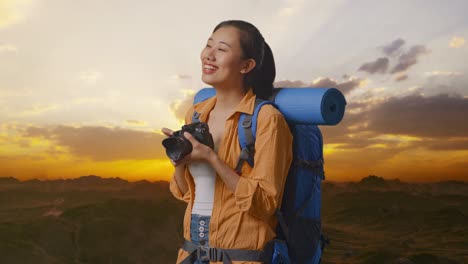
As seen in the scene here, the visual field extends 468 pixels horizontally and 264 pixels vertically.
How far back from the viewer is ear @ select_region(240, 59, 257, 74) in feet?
13.4

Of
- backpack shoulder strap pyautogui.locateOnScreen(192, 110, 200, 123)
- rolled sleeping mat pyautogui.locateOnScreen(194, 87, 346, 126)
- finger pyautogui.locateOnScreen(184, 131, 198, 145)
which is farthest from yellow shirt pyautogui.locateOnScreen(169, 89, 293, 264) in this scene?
backpack shoulder strap pyautogui.locateOnScreen(192, 110, 200, 123)

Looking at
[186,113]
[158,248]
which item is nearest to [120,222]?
[158,248]

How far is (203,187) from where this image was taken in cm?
397

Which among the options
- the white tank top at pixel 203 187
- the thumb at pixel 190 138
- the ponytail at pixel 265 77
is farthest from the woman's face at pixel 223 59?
the white tank top at pixel 203 187

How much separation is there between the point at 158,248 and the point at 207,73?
14122mm

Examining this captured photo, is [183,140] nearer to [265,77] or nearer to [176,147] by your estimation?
[176,147]

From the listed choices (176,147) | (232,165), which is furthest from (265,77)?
(176,147)

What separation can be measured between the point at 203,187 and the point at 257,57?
3.40 ft

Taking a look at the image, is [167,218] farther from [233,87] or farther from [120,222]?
[233,87]

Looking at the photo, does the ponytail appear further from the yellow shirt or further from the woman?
the yellow shirt

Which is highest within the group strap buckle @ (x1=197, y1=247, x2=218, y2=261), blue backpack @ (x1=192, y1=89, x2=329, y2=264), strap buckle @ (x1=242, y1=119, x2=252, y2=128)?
strap buckle @ (x1=242, y1=119, x2=252, y2=128)

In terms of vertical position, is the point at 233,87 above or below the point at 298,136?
above

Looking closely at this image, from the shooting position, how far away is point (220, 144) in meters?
3.96

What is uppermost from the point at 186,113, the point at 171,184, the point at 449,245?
the point at 186,113
